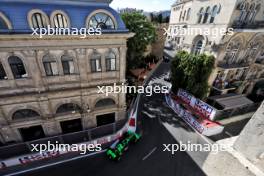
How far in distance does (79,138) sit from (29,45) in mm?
10869

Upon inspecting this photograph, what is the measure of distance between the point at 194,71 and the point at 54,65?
19040 mm

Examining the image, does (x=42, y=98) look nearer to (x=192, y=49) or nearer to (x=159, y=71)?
(x=192, y=49)

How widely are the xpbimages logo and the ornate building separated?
0.28 meters

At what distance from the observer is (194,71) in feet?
71.5

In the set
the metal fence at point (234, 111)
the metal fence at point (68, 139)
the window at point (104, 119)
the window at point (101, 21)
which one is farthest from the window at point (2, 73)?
the metal fence at point (234, 111)

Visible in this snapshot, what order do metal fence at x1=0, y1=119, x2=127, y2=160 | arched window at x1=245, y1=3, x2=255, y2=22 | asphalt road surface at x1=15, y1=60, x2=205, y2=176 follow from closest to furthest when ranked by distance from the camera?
1. metal fence at x1=0, y1=119, x2=127, y2=160
2. asphalt road surface at x1=15, y1=60, x2=205, y2=176
3. arched window at x1=245, y1=3, x2=255, y2=22

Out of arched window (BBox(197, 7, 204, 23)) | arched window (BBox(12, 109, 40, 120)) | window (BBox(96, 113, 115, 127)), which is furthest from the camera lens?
arched window (BBox(197, 7, 204, 23))

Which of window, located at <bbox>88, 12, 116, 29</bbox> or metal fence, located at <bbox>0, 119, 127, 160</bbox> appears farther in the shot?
metal fence, located at <bbox>0, 119, 127, 160</bbox>

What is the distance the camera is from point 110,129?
1773cm

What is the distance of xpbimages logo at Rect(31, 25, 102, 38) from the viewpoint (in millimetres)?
11766

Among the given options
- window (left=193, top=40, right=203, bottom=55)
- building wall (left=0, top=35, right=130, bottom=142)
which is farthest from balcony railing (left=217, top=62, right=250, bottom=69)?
building wall (left=0, top=35, right=130, bottom=142)

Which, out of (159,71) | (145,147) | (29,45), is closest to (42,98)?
(29,45)

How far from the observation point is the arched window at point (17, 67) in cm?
1236

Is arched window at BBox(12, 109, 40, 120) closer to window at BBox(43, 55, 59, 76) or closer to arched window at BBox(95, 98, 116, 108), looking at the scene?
window at BBox(43, 55, 59, 76)
